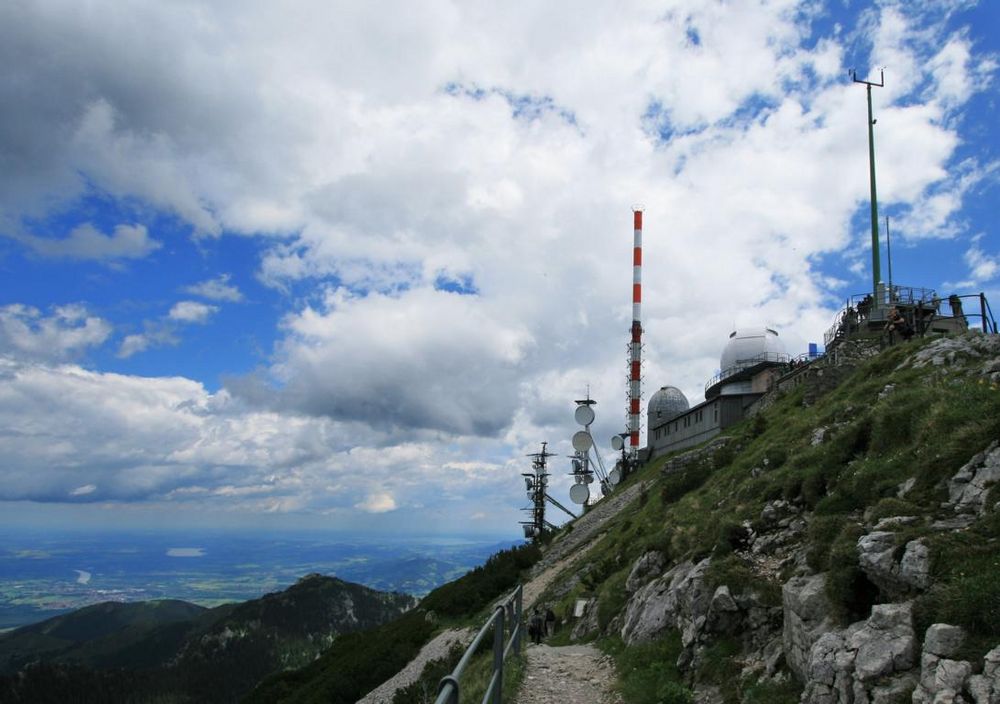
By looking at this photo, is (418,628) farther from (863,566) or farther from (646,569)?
(863,566)

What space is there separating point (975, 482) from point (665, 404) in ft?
194

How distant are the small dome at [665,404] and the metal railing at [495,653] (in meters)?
54.1

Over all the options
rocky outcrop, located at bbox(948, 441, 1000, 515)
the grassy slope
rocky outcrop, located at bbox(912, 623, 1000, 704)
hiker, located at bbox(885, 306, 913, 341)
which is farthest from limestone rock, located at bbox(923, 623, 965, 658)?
the grassy slope

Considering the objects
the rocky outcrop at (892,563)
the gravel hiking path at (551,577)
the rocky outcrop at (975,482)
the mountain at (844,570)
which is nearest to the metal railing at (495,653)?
the mountain at (844,570)

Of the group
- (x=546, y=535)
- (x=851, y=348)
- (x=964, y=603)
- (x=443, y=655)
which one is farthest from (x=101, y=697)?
(x=964, y=603)

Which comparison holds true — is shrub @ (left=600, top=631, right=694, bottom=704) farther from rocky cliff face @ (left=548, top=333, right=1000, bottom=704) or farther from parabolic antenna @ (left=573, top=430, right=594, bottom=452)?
parabolic antenna @ (left=573, top=430, right=594, bottom=452)

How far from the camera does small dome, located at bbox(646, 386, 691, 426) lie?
6662cm

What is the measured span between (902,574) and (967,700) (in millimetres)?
2140

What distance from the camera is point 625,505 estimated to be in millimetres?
43062

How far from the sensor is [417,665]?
30453 mm

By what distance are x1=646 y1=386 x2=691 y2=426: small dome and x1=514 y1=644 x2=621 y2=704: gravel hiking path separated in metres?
52.6

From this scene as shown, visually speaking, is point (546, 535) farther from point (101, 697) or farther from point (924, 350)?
point (101, 697)

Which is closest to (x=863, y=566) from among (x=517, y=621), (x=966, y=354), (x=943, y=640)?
(x=943, y=640)

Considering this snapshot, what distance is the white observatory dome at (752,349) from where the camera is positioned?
55.6 meters
